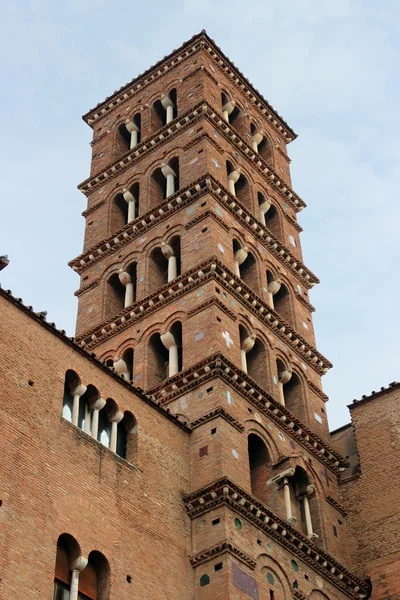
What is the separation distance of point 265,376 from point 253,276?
3.68m

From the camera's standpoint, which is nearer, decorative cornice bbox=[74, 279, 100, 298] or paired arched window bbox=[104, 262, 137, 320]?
paired arched window bbox=[104, 262, 137, 320]

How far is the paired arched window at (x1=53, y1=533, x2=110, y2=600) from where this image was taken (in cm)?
1758

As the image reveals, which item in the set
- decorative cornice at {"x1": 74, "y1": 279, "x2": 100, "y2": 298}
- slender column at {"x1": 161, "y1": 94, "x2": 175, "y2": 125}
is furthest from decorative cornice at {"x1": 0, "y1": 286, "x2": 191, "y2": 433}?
slender column at {"x1": 161, "y1": 94, "x2": 175, "y2": 125}

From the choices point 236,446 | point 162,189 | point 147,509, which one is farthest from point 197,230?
point 147,509

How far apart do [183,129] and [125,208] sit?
2.78m

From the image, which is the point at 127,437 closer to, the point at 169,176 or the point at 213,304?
the point at 213,304

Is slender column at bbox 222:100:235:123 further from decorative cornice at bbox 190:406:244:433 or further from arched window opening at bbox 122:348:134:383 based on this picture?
decorative cornice at bbox 190:406:244:433

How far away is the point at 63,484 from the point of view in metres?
18.5

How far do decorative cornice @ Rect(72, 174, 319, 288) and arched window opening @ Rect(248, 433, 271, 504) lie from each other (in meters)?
7.26

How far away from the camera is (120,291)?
96.3 ft

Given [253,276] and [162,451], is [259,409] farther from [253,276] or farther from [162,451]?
[253,276]

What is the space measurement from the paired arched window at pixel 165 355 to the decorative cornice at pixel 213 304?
2.08 feet

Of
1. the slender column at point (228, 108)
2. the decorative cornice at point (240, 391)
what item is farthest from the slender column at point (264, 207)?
the decorative cornice at point (240, 391)

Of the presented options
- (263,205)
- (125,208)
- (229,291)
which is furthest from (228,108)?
(229,291)
